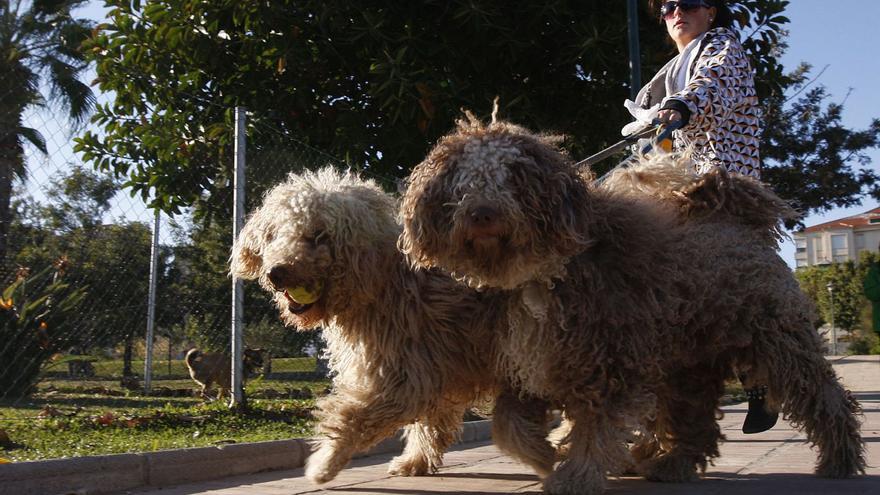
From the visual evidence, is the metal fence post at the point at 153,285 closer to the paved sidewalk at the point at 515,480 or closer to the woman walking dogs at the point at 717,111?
the paved sidewalk at the point at 515,480

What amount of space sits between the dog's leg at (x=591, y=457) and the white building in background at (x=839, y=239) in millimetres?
98886

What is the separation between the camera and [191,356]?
34.4ft

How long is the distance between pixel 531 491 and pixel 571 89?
20.9 ft

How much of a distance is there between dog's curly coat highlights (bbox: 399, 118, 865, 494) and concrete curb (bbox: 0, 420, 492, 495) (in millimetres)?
2143

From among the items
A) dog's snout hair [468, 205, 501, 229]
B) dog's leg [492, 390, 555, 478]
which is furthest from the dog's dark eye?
dog's leg [492, 390, 555, 478]

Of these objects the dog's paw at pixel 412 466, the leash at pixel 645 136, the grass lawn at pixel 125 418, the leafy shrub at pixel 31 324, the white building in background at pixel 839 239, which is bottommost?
the dog's paw at pixel 412 466

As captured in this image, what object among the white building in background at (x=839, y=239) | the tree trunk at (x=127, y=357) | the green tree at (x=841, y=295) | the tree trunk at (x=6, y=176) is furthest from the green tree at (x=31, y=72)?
the white building in background at (x=839, y=239)

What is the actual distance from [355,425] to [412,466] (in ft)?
4.20

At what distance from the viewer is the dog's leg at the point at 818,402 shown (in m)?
5.16

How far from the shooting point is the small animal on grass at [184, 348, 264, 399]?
30.9 feet

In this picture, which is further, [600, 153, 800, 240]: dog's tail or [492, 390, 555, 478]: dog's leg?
[600, 153, 800, 240]: dog's tail

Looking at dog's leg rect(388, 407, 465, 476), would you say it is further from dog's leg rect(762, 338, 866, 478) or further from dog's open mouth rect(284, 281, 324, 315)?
dog's leg rect(762, 338, 866, 478)

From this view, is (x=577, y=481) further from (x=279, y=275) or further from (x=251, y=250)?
(x=251, y=250)

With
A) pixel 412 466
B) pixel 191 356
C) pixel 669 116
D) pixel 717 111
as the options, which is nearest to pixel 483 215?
pixel 669 116
